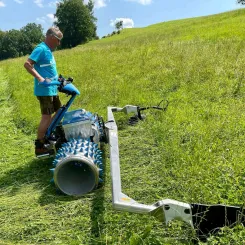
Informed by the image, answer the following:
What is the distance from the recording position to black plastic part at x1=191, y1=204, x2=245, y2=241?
255cm

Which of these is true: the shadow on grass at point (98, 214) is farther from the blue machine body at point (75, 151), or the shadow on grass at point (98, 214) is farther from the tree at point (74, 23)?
the tree at point (74, 23)

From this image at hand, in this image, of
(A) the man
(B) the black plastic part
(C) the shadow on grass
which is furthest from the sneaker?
(B) the black plastic part

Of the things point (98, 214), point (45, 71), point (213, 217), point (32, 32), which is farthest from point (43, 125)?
point (32, 32)

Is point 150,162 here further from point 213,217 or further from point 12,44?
point 12,44

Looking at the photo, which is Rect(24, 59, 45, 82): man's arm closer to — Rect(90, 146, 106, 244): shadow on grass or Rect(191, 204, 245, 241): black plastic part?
Rect(90, 146, 106, 244): shadow on grass

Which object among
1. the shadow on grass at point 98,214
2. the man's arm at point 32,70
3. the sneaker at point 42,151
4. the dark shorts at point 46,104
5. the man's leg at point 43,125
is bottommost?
the shadow on grass at point 98,214

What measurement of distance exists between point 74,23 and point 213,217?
2705 inches

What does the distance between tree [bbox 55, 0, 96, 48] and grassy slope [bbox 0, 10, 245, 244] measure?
196ft

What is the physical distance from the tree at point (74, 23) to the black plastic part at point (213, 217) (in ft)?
212

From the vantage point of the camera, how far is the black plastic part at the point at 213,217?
2551 millimetres

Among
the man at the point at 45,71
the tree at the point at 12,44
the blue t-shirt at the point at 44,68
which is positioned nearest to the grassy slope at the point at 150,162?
the man at the point at 45,71

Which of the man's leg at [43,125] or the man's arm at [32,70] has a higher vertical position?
the man's arm at [32,70]

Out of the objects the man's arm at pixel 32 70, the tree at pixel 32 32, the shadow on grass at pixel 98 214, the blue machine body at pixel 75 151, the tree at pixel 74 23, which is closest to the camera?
the shadow on grass at pixel 98 214

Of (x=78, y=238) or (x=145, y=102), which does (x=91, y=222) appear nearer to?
(x=78, y=238)
